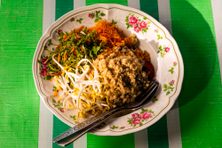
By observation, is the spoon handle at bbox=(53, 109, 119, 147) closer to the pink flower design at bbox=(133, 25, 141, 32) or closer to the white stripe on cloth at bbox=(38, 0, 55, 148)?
the white stripe on cloth at bbox=(38, 0, 55, 148)

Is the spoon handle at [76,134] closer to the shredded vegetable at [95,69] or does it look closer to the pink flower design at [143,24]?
the shredded vegetable at [95,69]

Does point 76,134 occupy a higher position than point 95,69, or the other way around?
point 95,69

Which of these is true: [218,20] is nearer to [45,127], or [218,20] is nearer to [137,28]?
[137,28]

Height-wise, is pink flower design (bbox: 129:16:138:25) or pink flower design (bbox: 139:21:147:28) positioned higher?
pink flower design (bbox: 129:16:138:25)

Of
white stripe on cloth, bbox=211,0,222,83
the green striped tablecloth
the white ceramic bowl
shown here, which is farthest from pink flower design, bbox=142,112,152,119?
white stripe on cloth, bbox=211,0,222,83

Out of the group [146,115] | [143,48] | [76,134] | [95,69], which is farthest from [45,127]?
[143,48]
